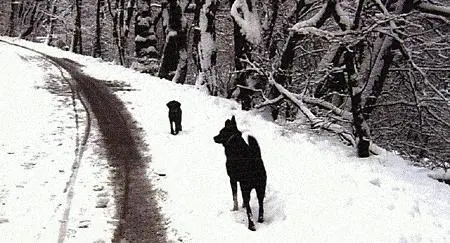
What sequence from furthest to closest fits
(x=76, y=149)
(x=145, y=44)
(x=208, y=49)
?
(x=145, y=44) → (x=208, y=49) → (x=76, y=149)

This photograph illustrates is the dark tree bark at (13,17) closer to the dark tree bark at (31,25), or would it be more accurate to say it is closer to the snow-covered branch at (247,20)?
the dark tree bark at (31,25)

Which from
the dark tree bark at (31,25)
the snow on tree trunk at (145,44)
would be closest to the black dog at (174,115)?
the snow on tree trunk at (145,44)

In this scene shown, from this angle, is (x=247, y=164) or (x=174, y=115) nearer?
(x=247, y=164)

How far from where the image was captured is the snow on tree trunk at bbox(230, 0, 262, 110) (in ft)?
50.8

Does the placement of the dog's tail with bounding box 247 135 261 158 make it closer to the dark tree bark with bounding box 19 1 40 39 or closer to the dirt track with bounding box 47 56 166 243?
the dirt track with bounding box 47 56 166 243

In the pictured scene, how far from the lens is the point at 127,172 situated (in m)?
9.84

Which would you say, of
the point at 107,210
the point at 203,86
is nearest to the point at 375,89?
the point at 107,210

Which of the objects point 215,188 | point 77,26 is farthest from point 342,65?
point 77,26

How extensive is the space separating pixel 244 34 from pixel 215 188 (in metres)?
7.86

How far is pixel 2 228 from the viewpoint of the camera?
7.05 meters

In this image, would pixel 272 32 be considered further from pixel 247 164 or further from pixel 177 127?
pixel 247 164

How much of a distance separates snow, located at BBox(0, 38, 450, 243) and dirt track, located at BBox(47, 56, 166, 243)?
20 cm

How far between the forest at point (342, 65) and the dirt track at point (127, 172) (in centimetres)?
401

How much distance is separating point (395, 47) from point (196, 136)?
18.0ft
